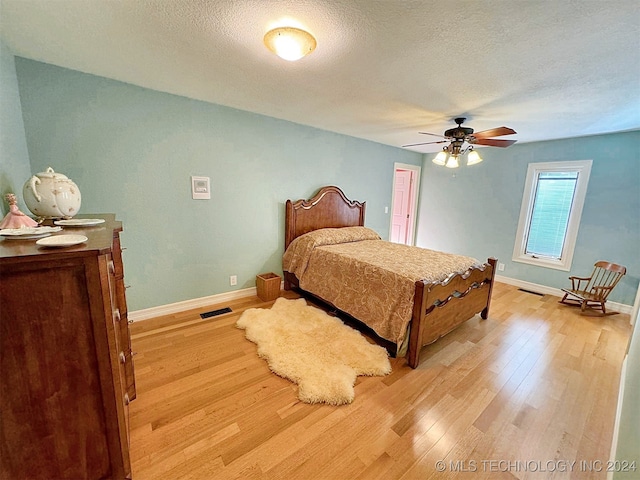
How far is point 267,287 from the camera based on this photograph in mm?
3201

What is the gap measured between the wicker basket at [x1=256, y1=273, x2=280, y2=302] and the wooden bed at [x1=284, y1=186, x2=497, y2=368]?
1.03 ft

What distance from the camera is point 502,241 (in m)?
4.28

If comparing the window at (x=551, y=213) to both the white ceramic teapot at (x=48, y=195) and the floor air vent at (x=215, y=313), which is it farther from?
the white ceramic teapot at (x=48, y=195)

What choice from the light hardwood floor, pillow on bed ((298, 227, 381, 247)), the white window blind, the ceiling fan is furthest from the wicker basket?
the white window blind

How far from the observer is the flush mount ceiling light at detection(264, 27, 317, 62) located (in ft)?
4.58

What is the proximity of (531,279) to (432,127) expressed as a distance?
9.51 ft

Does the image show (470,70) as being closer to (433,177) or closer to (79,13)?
(79,13)

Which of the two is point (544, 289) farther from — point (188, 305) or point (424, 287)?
point (188, 305)

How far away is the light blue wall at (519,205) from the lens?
3.19 metres

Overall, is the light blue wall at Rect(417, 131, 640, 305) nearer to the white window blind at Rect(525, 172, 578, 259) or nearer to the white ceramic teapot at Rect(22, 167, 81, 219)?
the white window blind at Rect(525, 172, 578, 259)

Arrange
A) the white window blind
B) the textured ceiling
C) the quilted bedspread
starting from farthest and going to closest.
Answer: the white window blind
the quilted bedspread
the textured ceiling

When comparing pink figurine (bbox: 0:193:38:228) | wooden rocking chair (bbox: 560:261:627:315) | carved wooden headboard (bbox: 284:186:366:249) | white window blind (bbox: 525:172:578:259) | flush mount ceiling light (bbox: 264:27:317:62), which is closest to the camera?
pink figurine (bbox: 0:193:38:228)

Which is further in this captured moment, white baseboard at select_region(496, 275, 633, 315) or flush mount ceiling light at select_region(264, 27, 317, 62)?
white baseboard at select_region(496, 275, 633, 315)

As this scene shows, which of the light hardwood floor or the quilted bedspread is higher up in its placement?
the quilted bedspread
